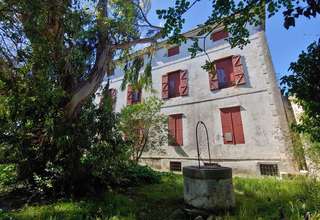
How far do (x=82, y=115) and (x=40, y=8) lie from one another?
2.97 meters

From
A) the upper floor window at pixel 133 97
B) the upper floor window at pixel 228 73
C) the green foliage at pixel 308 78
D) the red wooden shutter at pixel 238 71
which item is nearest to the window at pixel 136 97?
the upper floor window at pixel 133 97

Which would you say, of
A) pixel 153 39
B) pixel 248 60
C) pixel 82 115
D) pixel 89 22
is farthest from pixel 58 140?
pixel 248 60

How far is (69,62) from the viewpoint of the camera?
582 centimetres

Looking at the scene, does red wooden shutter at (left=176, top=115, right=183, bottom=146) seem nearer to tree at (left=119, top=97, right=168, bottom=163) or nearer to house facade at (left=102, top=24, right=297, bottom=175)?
house facade at (left=102, top=24, right=297, bottom=175)

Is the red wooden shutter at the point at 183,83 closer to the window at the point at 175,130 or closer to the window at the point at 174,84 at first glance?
the window at the point at 174,84

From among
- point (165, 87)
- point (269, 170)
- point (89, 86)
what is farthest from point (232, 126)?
point (89, 86)

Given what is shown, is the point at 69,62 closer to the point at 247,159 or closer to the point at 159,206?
the point at 159,206

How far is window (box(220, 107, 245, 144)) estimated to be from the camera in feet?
34.5

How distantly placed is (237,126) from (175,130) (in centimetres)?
336

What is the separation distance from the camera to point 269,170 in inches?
374

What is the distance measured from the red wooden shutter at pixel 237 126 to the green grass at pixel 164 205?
12.8ft

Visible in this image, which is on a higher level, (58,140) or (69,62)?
(69,62)

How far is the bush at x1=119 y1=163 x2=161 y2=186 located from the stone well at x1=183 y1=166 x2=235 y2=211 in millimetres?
3348

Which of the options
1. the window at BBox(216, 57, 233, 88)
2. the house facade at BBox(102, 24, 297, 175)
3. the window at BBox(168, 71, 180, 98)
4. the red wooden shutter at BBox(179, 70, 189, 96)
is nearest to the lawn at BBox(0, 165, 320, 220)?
the house facade at BBox(102, 24, 297, 175)
